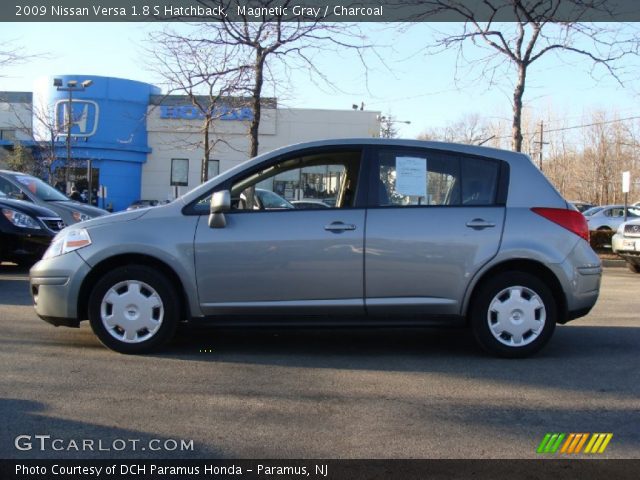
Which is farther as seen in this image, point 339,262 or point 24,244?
point 24,244

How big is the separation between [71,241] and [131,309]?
77 centimetres

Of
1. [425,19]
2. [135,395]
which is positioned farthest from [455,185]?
[425,19]

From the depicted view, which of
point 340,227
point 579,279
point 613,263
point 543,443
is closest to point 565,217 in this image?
point 579,279

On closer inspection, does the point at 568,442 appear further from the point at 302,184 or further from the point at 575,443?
the point at 302,184

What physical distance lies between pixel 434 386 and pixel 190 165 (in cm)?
3720

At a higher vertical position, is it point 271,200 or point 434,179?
point 434,179

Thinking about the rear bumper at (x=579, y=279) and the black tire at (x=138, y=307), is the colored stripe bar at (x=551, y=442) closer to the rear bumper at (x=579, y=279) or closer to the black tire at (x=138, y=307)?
the rear bumper at (x=579, y=279)

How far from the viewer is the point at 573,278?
5430mm

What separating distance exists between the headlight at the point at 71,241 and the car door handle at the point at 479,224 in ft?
10.4

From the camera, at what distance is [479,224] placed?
17.6ft

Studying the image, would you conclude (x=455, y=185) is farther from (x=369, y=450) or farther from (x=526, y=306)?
(x=369, y=450)

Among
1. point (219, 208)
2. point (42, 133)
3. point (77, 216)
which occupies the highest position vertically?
point (42, 133)

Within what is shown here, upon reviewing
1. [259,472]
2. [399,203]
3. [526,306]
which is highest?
[399,203]

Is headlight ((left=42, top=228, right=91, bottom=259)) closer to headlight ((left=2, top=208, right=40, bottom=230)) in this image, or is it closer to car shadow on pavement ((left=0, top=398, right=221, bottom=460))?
car shadow on pavement ((left=0, top=398, right=221, bottom=460))
